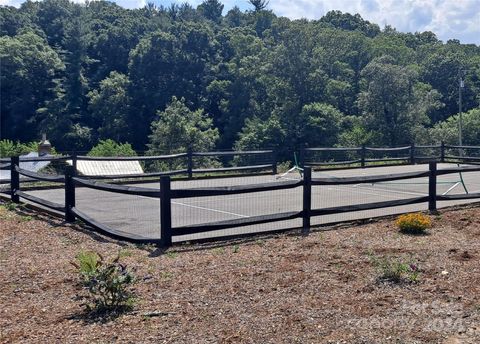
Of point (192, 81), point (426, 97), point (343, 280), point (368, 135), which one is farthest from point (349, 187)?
point (192, 81)

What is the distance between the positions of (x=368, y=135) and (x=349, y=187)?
138 ft

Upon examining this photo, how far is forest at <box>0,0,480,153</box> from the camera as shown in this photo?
60000mm

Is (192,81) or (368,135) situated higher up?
(192,81)

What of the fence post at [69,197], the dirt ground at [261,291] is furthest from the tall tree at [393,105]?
the dirt ground at [261,291]

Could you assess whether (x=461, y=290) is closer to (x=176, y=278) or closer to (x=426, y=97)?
(x=176, y=278)

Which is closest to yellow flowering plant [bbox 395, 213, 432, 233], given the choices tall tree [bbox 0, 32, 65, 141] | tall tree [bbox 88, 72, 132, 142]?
tall tree [bbox 0, 32, 65, 141]

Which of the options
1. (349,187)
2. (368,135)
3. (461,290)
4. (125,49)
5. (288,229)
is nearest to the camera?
(461,290)

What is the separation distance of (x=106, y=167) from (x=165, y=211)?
12.5m

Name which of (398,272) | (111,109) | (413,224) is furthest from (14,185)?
(111,109)

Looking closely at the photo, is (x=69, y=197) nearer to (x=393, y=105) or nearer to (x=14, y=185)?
(x=14, y=185)

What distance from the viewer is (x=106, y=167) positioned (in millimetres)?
20547

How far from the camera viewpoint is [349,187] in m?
17.7

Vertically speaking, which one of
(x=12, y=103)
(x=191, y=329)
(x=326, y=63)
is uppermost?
(x=326, y=63)

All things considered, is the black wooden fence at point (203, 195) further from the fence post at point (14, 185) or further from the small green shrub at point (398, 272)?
the small green shrub at point (398, 272)
